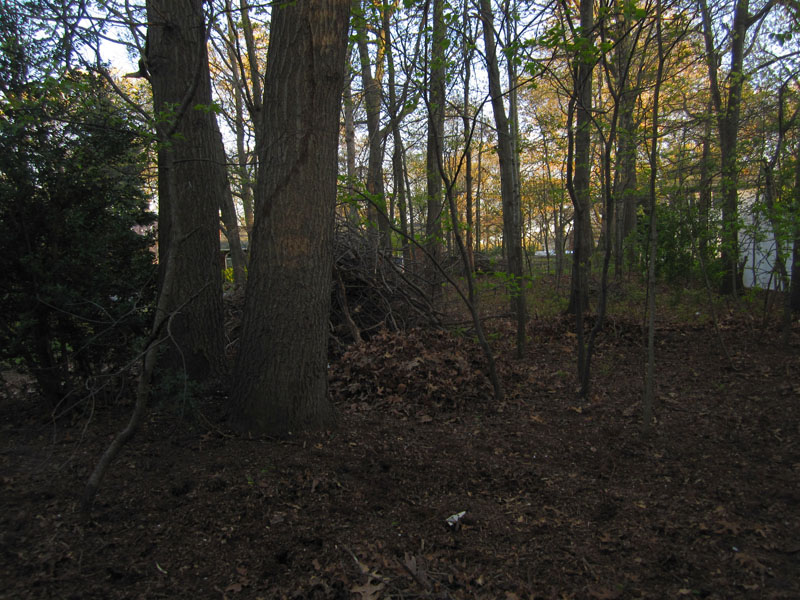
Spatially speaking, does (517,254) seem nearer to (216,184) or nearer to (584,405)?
(584,405)

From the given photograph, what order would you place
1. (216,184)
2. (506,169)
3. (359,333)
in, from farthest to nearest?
(506,169), (359,333), (216,184)

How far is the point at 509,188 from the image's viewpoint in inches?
287

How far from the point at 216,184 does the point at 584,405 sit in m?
4.40

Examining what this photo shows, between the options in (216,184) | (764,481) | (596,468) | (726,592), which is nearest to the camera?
A: (726,592)

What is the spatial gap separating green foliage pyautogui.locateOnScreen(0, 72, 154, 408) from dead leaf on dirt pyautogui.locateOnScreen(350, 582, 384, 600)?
10.0ft

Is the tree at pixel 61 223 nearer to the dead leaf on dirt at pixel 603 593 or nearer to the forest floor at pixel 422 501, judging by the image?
the forest floor at pixel 422 501

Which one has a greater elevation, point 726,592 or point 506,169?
point 506,169

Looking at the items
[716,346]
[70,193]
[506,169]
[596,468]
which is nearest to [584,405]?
[596,468]

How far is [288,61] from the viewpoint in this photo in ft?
11.4

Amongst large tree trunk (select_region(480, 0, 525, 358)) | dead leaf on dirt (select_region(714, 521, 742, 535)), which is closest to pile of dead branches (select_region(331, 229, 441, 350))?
large tree trunk (select_region(480, 0, 525, 358))

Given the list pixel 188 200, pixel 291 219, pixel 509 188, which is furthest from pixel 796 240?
pixel 188 200

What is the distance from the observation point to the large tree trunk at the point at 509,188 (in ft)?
20.0

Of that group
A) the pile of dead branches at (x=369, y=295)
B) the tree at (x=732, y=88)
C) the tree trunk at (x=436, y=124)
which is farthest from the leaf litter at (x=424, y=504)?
the tree at (x=732, y=88)

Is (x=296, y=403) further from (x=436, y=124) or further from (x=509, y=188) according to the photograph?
(x=436, y=124)
